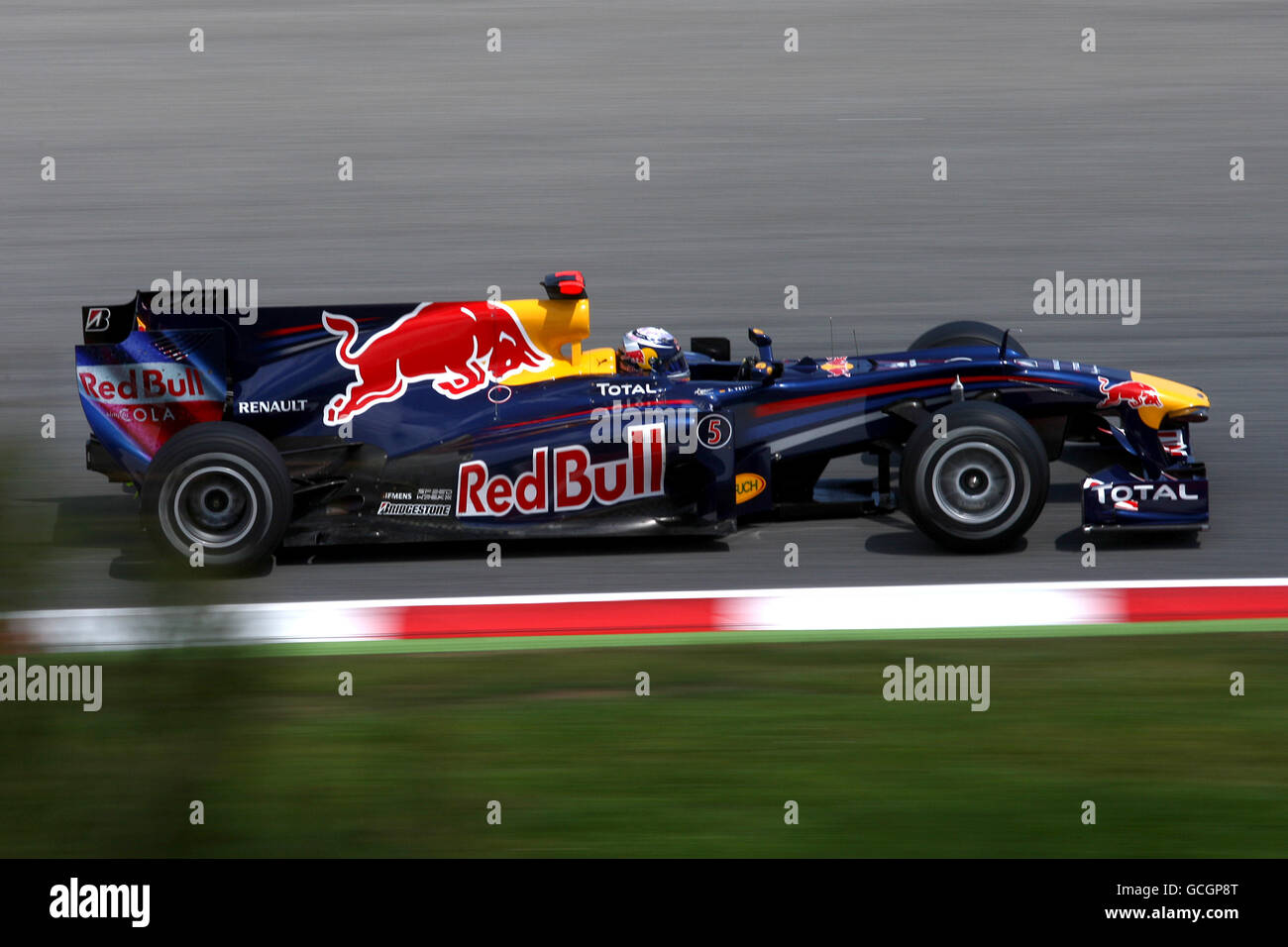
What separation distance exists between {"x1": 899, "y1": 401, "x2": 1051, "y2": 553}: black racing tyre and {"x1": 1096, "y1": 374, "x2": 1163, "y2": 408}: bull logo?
472mm

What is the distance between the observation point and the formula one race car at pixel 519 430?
707cm

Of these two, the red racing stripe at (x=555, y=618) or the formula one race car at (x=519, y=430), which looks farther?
the formula one race car at (x=519, y=430)

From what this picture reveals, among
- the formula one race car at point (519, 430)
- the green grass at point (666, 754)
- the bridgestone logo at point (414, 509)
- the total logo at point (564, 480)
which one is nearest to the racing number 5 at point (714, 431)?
the formula one race car at point (519, 430)

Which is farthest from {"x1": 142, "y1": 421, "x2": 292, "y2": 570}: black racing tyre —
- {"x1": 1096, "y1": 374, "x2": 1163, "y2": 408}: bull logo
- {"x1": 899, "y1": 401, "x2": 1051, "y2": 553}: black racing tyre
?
{"x1": 1096, "y1": 374, "x2": 1163, "y2": 408}: bull logo

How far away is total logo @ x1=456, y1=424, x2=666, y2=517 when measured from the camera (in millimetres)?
7133

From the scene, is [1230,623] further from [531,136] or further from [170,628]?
[531,136]

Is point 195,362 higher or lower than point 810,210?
lower

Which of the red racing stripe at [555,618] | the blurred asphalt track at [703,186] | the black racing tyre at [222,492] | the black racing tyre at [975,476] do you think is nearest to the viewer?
the red racing stripe at [555,618]

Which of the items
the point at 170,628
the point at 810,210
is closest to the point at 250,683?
the point at 170,628

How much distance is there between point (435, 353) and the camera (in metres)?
7.43

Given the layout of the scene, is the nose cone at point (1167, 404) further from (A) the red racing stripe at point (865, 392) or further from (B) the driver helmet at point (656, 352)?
(B) the driver helmet at point (656, 352)

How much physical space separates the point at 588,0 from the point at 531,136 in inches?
126

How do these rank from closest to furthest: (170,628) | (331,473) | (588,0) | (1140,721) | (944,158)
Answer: (170,628) < (1140,721) < (331,473) < (944,158) < (588,0)

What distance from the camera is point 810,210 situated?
A: 40.9ft
